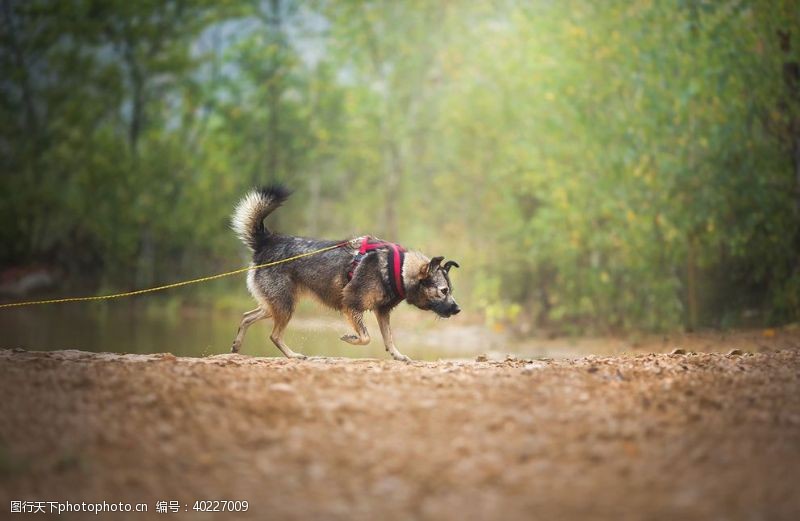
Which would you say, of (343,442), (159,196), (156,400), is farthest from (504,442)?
(159,196)

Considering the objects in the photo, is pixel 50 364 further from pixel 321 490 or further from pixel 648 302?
pixel 648 302

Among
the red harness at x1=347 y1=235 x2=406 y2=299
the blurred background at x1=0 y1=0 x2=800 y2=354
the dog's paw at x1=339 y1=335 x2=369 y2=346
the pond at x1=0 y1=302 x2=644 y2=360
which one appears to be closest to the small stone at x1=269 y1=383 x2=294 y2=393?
the dog's paw at x1=339 y1=335 x2=369 y2=346

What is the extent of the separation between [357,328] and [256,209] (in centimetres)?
196

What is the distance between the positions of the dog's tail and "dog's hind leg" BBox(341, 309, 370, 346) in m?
1.52

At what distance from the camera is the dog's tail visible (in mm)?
9758

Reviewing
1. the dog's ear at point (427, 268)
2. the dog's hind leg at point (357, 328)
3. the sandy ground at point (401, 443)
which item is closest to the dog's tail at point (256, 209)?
the dog's hind leg at point (357, 328)

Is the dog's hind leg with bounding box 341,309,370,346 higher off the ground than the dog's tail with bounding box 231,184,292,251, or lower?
lower

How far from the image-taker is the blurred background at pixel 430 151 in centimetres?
1494

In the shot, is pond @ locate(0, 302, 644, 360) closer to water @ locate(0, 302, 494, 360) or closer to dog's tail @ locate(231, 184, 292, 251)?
water @ locate(0, 302, 494, 360)

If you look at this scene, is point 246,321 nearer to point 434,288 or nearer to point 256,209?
point 256,209

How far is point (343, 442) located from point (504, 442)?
3.27ft

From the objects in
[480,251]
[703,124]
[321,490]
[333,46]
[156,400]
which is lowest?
[321,490]

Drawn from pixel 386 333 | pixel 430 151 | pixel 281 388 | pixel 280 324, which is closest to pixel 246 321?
pixel 280 324

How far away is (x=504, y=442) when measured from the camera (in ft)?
16.3
